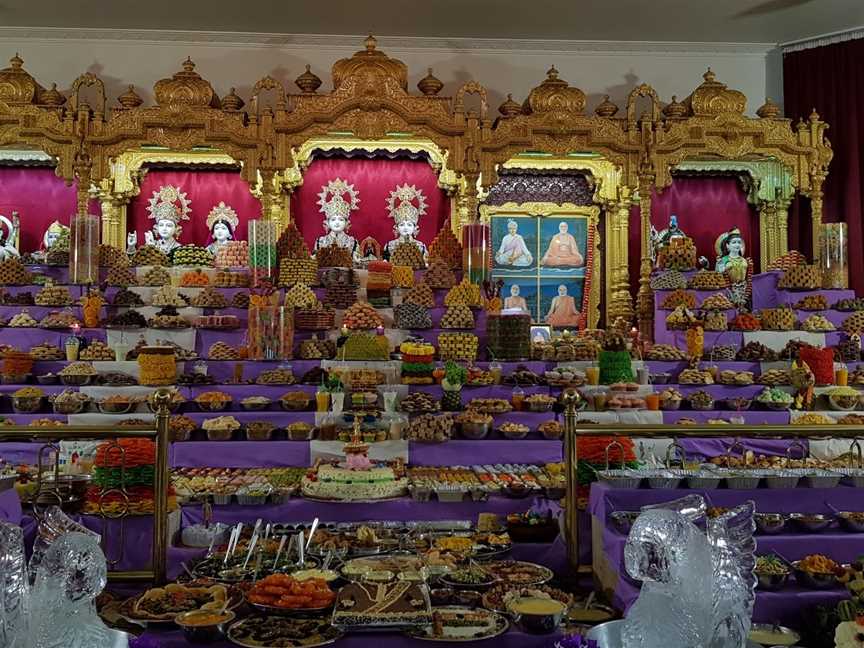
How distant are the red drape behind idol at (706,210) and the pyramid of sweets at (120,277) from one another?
7.16 meters

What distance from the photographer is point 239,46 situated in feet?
37.4

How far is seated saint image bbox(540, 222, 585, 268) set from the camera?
1176 cm

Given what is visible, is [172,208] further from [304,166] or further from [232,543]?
[232,543]

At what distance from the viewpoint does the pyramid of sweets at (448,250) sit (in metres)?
9.32

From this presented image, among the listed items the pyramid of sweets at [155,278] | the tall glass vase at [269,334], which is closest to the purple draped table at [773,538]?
the tall glass vase at [269,334]

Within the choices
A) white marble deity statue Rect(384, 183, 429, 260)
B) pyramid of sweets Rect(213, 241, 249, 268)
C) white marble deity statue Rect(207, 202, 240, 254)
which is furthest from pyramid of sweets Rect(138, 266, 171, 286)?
white marble deity statue Rect(384, 183, 429, 260)

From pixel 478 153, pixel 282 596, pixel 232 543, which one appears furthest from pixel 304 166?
pixel 282 596

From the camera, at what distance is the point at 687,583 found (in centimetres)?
245

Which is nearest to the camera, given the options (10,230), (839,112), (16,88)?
(16,88)

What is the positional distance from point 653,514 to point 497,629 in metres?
0.95

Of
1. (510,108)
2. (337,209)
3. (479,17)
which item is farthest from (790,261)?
(337,209)

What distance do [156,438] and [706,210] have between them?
10.0 meters

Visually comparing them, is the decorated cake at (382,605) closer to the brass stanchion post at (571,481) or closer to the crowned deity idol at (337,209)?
the brass stanchion post at (571,481)

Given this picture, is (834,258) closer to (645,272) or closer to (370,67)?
(645,272)
